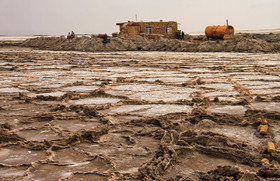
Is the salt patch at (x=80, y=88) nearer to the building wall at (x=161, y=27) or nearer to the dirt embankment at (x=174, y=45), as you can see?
the dirt embankment at (x=174, y=45)

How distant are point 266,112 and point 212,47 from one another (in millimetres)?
15474

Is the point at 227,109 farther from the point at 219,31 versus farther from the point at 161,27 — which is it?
the point at 161,27

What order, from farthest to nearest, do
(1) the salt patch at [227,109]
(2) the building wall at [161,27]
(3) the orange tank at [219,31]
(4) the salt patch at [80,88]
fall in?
(2) the building wall at [161,27]
(3) the orange tank at [219,31]
(4) the salt patch at [80,88]
(1) the salt patch at [227,109]

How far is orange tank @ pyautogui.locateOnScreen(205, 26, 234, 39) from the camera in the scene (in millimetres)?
Result: 21031

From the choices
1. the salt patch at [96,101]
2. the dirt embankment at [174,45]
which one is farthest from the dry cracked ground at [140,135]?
the dirt embankment at [174,45]

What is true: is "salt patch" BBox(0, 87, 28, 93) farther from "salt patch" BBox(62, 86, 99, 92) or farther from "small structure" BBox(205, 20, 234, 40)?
"small structure" BBox(205, 20, 234, 40)

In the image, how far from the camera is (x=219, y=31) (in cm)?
2134

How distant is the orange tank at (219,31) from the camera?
21.0 m

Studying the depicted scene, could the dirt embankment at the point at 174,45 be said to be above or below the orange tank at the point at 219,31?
below

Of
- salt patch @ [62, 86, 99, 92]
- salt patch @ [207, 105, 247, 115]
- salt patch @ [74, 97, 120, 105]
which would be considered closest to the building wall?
salt patch @ [62, 86, 99, 92]

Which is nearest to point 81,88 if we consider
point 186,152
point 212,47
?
point 186,152

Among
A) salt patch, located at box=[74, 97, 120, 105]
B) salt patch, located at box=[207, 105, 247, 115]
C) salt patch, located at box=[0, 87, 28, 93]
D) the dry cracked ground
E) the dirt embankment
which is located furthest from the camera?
the dirt embankment

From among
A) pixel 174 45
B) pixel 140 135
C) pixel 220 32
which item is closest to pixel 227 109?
pixel 140 135

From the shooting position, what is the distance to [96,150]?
7.66 feet
